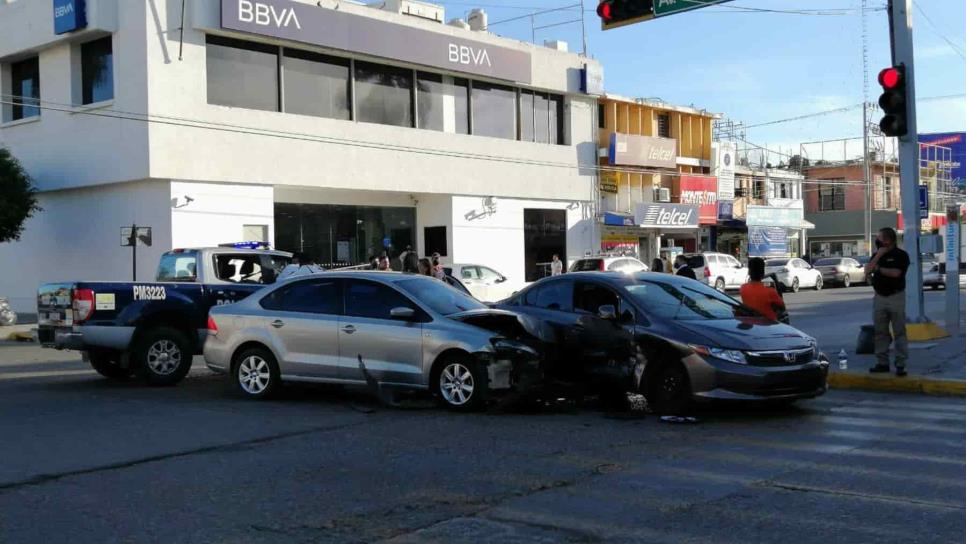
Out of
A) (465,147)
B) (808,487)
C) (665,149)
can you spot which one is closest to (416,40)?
(465,147)

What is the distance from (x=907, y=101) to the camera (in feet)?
48.4

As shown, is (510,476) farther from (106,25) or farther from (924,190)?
(106,25)

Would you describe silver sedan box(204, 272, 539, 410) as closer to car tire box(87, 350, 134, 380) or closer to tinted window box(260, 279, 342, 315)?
tinted window box(260, 279, 342, 315)

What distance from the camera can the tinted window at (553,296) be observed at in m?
11.1

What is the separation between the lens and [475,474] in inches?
285

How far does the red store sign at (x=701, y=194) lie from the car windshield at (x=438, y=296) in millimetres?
34052

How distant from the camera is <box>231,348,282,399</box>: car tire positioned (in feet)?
36.6

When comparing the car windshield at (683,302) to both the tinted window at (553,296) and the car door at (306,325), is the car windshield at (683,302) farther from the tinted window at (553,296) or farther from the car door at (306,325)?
the car door at (306,325)

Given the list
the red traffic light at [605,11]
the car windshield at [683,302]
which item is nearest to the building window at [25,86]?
the red traffic light at [605,11]

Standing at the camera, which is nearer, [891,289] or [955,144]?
[891,289]

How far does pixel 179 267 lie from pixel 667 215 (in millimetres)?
31447

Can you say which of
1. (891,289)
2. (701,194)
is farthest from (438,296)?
(701,194)

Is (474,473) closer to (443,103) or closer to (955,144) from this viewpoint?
(443,103)

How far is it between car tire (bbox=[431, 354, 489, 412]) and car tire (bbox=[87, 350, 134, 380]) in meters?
5.31
